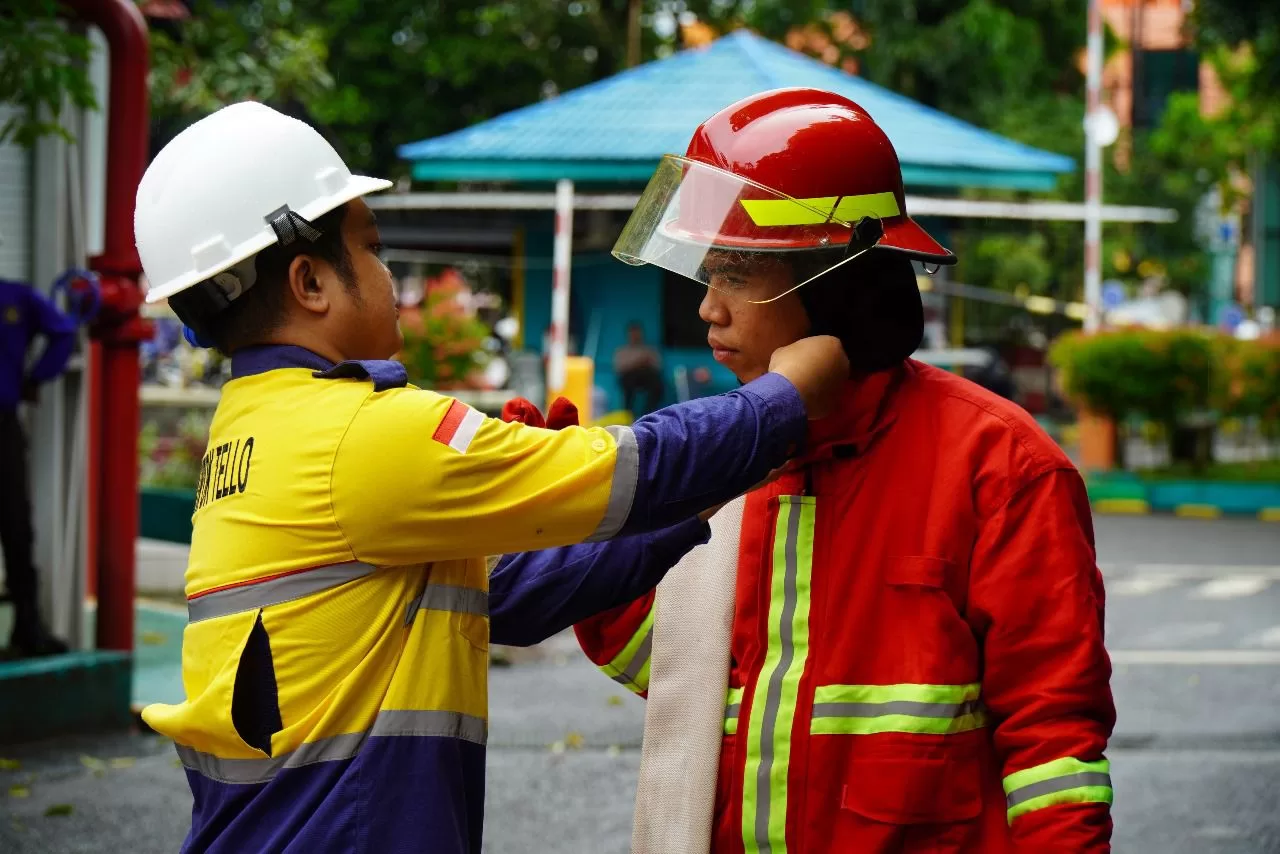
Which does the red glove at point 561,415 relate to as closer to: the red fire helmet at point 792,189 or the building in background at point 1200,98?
the red fire helmet at point 792,189

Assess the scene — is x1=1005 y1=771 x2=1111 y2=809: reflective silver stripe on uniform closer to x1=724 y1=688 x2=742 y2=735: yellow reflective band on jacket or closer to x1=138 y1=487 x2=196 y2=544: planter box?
x1=724 y1=688 x2=742 y2=735: yellow reflective band on jacket

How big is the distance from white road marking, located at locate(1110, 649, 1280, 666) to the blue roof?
903cm

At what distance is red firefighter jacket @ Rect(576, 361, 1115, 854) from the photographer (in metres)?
2.18

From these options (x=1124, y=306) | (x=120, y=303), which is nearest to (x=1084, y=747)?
(x=120, y=303)

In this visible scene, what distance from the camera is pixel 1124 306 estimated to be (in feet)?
125

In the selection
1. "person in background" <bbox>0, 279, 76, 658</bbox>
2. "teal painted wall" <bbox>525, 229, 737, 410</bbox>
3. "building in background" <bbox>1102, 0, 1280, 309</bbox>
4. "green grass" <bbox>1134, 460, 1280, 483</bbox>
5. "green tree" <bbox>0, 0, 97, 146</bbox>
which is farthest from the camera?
"building in background" <bbox>1102, 0, 1280, 309</bbox>

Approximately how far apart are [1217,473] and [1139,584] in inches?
271

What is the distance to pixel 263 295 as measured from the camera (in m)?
2.37

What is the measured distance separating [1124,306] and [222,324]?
3745 cm

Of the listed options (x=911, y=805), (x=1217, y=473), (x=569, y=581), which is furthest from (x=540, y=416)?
(x=1217, y=473)

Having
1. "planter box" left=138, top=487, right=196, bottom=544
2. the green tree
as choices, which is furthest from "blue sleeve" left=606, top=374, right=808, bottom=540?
"planter box" left=138, top=487, right=196, bottom=544

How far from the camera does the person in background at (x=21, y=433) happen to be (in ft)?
22.4

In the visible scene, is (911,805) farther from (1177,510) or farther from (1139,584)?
(1177,510)

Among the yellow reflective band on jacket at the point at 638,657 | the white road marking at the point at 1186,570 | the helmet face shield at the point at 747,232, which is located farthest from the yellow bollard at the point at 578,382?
the helmet face shield at the point at 747,232
